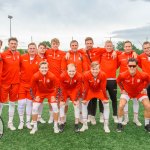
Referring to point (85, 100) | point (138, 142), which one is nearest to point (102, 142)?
point (138, 142)

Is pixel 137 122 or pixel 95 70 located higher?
pixel 95 70

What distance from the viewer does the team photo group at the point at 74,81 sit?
679 cm

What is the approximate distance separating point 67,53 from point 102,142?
2505 mm

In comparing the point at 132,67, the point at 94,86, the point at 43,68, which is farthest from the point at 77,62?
the point at 132,67

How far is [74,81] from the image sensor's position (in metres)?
6.95

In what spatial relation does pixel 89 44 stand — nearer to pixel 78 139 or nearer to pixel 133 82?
pixel 133 82

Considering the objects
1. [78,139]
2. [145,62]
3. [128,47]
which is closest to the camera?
[78,139]

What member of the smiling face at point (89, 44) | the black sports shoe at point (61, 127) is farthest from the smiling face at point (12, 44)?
the black sports shoe at point (61, 127)

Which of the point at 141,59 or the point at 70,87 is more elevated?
the point at 141,59

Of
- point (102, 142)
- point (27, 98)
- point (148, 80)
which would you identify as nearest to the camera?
point (102, 142)

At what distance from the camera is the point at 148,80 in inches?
264

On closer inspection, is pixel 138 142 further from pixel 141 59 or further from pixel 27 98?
pixel 27 98

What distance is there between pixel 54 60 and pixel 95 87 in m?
1.45

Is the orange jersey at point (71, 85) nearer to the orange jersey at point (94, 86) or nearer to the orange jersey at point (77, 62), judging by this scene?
the orange jersey at point (94, 86)
